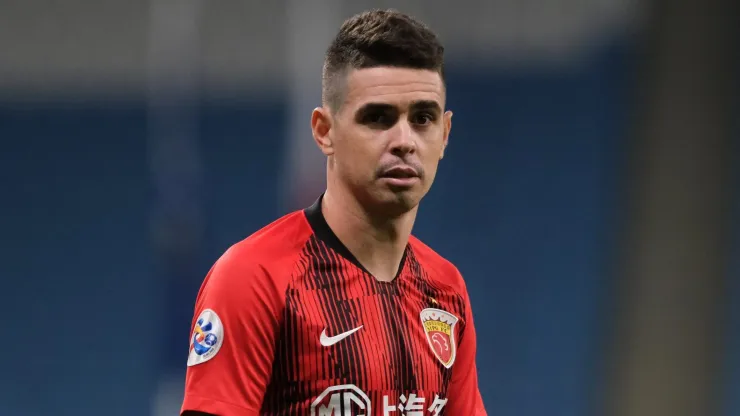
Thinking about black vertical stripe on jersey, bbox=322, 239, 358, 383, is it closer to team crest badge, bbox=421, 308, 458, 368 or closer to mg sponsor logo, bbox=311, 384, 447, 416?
mg sponsor logo, bbox=311, 384, 447, 416

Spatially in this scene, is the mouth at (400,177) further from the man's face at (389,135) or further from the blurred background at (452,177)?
the blurred background at (452,177)

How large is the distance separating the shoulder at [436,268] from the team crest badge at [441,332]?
0.08 m

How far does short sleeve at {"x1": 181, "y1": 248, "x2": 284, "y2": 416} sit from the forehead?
36 centimetres

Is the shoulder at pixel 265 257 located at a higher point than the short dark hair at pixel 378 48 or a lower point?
lower

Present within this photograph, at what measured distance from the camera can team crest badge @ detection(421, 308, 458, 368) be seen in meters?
2.03

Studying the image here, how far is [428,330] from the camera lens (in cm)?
203

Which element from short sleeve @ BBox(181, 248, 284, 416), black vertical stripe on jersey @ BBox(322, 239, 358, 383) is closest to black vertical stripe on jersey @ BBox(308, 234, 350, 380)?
black vertical stripe on jersey @ BBox(322, 239, 358, 383)

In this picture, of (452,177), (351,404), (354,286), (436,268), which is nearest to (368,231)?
(354,286)

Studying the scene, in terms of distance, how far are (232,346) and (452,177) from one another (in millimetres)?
5021

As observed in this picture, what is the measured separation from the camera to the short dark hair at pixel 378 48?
195 cm

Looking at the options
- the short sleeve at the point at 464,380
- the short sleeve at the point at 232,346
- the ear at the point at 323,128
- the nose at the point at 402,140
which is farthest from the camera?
the short sleeve at the point at 464,380

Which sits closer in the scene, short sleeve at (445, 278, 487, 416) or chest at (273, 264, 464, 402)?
chest at (273, 264, 464, 402)

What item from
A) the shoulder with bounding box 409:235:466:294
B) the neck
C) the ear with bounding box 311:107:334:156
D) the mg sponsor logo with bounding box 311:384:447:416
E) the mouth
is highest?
the ear with bounding box 311:107:334:156

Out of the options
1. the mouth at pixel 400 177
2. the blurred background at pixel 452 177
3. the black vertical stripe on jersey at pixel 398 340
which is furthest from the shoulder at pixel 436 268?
the blurred background at pixel 452 177
